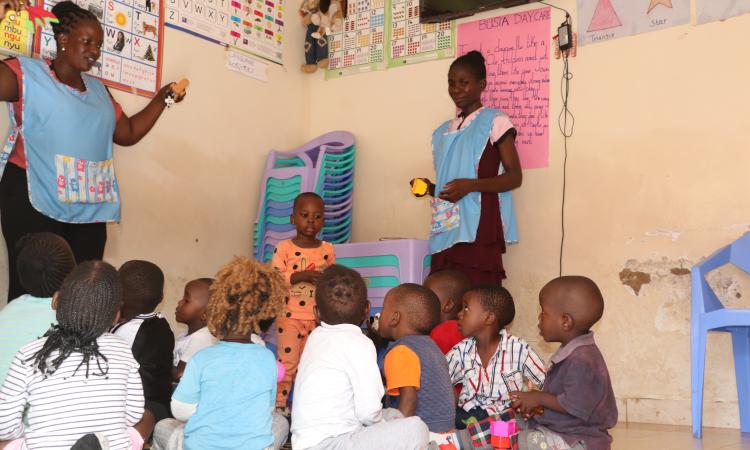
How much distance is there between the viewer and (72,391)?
6.47 feet

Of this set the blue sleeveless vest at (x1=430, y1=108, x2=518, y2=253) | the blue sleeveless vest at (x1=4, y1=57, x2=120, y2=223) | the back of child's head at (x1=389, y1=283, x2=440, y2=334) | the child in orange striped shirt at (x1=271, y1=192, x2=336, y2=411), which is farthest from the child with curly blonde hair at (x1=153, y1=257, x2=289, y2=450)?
the blue sleeveless vest at (x1=430, y1=108, x2=518, y2=253)

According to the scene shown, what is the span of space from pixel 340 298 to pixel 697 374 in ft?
6.04

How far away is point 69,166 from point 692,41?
10.1 feet

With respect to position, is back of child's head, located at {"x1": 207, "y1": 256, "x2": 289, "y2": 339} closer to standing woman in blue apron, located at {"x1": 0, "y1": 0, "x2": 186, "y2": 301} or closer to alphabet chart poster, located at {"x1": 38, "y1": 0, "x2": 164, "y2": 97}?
standing woman in blue apron, located at {"x1": 0, "y1": 0, "x2": 186, "y2": 301}

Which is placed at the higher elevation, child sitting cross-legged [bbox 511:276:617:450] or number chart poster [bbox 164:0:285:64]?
number chart poster [bbox 164:0:285:64]

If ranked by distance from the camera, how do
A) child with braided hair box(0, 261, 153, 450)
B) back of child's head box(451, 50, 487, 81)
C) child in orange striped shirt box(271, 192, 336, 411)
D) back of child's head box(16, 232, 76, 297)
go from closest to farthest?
child with braided hair box(0, 261, 153, 450) < back of child's head box(16, 232, 76, 297) < child in orange striped shirt box(271, 192, 336, 411) < back of child's head box(451, 50, 487, 81)

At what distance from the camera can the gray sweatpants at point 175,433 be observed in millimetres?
2418

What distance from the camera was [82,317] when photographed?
6.69ft

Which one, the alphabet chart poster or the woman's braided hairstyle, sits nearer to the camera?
the woman's braided hairstyle

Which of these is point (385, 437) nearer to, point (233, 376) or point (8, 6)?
point (233, 376)

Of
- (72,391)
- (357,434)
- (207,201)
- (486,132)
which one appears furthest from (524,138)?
(72,391)

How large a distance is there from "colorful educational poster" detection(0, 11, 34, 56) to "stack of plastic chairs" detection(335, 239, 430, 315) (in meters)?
1.97

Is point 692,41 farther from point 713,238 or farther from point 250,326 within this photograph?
point 250,326

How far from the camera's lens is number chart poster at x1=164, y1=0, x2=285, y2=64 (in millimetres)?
4586
